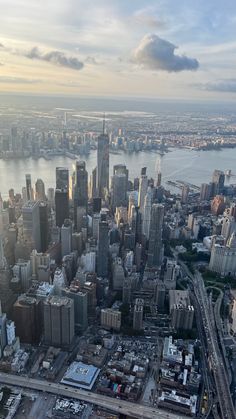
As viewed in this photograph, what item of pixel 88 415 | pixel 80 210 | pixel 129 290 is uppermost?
pixel 80 210

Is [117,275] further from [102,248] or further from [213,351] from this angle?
[213,351]

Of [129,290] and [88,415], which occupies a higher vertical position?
[129,290]

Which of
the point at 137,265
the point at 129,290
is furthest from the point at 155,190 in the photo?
the point at 129,290

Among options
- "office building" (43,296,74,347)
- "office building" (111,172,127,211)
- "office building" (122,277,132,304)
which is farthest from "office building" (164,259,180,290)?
"office building" (111,172,127,211)

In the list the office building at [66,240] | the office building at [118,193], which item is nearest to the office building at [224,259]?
the office building at [66,240]

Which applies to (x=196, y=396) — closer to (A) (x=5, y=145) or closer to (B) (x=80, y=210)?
(B) (x=80, y=210)

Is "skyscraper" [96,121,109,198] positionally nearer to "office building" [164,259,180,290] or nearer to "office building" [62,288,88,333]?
"office building" [164,259,180,290]
